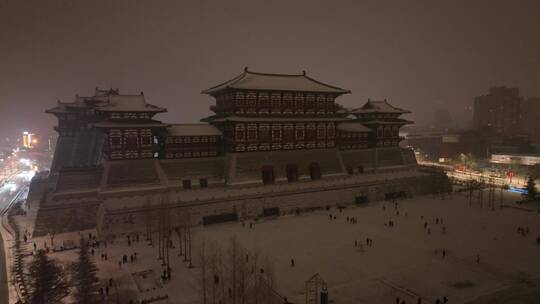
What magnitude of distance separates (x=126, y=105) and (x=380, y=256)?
2770cm

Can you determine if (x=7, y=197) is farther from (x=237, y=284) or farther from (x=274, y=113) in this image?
(x=237, y=284)

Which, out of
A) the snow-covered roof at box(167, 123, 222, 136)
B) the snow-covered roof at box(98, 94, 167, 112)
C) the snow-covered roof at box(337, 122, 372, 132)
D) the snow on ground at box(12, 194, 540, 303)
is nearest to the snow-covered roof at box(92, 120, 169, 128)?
the snow-covered roof at box(98, 94, 167, 112)

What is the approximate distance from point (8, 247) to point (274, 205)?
23.2 meters

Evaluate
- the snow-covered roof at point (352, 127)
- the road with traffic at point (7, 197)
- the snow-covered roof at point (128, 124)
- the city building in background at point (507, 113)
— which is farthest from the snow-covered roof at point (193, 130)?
the city building in background at point (507, 113)

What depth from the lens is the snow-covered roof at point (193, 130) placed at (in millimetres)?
37866

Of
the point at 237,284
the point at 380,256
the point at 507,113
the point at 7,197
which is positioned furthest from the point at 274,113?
the point at 507,113

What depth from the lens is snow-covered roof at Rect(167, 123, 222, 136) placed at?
37866 millimetres

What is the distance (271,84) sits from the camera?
41312mm

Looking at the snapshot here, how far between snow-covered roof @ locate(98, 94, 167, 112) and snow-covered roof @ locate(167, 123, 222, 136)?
111 inches

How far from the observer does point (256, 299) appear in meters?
16.2

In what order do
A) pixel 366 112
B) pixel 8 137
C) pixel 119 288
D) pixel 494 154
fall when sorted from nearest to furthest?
pixel 119 288 → pixel 366 112 → pixel 494 154 → pixel 8 137

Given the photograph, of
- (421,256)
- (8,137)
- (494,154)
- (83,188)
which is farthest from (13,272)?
(8,137)

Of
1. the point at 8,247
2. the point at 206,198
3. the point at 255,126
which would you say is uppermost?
the point at 255,126

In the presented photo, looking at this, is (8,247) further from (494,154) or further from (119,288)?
(494,154)
